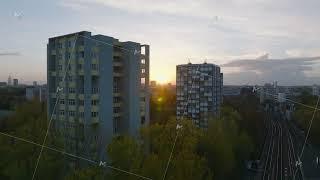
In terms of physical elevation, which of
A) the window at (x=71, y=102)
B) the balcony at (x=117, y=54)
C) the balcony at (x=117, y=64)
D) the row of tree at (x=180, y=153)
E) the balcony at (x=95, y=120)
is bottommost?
the row of tree at (x=180, y=153)

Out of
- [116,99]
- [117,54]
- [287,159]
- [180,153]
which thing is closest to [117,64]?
[117,54]

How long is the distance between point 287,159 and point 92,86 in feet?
16.6

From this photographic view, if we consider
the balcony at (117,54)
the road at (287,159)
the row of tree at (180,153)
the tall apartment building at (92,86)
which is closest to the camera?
the row of tree at (180,153)

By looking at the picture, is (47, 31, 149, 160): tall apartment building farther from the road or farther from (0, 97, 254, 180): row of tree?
the road

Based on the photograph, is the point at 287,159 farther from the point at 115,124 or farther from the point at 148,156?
the point at 148,156

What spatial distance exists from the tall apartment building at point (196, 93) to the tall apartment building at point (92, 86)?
183 inches

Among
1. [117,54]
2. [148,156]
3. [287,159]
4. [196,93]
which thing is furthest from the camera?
[196,93]

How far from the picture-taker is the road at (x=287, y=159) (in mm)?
7997

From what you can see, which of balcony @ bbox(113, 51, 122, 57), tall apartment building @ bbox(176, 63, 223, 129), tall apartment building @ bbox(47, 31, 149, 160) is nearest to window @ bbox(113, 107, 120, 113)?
tall apartment building @ bbox(47, 31, 149, 160)

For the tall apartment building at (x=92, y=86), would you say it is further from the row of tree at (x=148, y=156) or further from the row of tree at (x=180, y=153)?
the row of tree at (x=180, y=153)

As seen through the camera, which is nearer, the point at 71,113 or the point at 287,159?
the point at 71,113

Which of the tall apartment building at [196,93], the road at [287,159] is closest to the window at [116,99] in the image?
the road at [287,159]

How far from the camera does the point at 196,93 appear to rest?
12719 millimetres

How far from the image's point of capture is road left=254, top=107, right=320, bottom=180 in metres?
8.00
